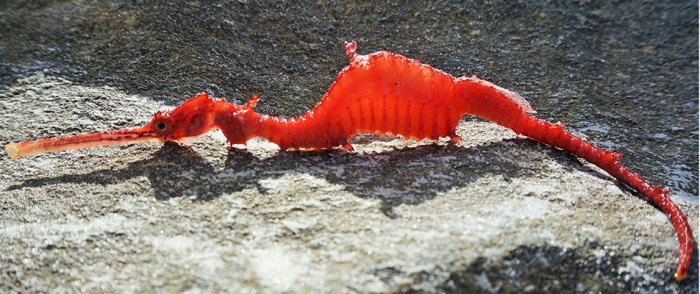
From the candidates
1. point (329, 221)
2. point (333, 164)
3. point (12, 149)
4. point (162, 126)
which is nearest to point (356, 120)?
point (333, 164)

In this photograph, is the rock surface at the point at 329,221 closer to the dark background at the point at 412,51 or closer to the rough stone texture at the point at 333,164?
the rough stone texture at the point at 333,164

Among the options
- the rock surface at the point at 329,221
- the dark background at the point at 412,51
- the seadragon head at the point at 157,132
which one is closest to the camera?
the rock surface at the point at 329,221

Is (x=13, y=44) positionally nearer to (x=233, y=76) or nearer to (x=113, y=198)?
(x=233, y=76)

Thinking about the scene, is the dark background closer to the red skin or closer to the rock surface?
the red skin

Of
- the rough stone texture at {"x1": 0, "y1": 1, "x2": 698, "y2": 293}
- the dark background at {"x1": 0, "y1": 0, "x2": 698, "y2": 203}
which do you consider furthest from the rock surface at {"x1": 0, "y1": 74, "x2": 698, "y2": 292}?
the dark background at {"x1": 0, "y1": 0, "x2": 698, "y2": 203}

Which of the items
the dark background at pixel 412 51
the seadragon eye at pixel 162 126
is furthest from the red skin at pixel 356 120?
the dark background at pixel 412 51
